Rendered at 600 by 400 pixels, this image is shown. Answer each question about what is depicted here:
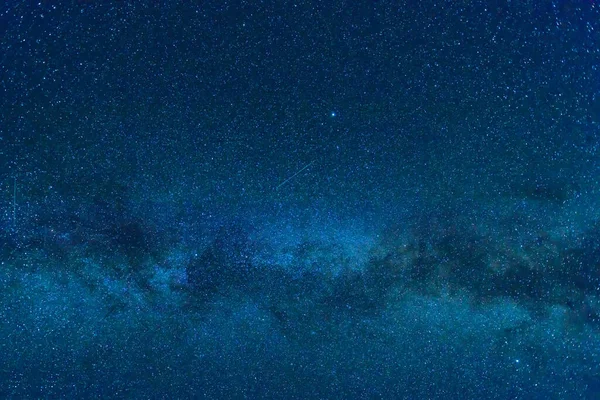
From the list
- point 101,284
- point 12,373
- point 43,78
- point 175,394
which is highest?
point 43,78

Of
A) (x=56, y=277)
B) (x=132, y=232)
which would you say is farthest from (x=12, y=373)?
(x=132, y=232)

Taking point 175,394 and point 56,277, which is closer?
point 56,277

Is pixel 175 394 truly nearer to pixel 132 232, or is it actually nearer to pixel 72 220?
pixel 132 232

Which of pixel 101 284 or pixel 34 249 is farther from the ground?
pixel 34 249

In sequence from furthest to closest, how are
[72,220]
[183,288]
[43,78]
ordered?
[183,288] → [72,220] → [43,78]

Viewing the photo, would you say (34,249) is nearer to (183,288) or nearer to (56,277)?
(56,277)

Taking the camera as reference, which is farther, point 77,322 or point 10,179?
point 77,322

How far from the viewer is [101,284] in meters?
3.36

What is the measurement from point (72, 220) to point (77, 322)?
0.87 m

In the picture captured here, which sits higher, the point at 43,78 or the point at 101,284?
the point at 43,78

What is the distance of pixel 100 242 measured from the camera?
10.8ft

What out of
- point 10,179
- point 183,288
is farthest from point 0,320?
point 183,288

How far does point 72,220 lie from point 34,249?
0.39 m

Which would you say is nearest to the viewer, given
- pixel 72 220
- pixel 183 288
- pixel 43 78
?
pixel 43 78
